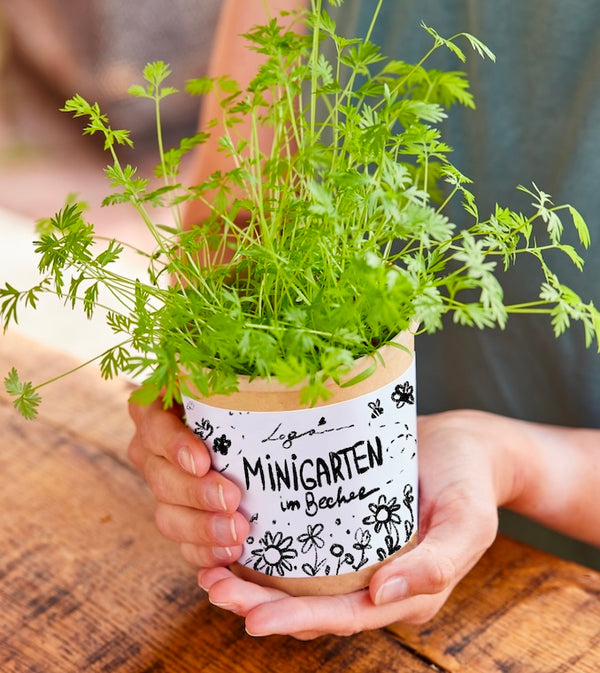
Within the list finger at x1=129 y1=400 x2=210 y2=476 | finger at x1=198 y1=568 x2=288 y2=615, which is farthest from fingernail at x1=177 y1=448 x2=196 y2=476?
finger at x1=198 y1=568 x2=288 y2=615

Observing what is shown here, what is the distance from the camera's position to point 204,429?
698 mm

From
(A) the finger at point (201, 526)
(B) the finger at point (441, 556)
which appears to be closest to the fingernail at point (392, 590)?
(B) the finger at point (441, 556)

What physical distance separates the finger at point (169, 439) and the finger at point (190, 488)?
0.03 ft

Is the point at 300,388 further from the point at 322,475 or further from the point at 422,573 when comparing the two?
the point at 422,573

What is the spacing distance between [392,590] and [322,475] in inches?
4.8

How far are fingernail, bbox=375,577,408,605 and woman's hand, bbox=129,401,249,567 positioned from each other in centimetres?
12

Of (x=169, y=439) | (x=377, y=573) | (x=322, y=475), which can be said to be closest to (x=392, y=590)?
(x=377, y=573)

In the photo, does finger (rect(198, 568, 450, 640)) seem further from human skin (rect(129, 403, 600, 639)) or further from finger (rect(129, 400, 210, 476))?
finger (rect(129, 400, 210, 476))

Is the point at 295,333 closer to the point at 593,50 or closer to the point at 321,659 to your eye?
the point at 321,659

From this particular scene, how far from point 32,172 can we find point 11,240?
38.9 inches

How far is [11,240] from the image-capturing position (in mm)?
2922

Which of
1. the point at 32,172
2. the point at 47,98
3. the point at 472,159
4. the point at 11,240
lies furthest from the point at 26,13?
the point at 472,159

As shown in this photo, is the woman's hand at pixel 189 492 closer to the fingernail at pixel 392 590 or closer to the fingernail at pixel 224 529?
the fingernail at pixel 224 529

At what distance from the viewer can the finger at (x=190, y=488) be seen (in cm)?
69
